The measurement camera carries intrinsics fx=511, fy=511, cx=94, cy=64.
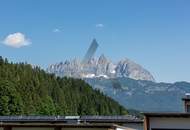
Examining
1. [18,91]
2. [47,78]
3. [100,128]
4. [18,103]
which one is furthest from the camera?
[47,78]

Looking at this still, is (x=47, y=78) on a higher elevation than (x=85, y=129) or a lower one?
higher

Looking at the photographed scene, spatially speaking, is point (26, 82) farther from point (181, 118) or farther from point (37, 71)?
point (181, 118)

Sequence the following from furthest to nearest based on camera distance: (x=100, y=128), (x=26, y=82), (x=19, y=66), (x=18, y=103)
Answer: (x=19, y=66) → (x=26, y=82) → (x=18, y=103) → (x=100, y=128)

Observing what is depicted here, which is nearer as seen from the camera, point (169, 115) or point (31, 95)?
point (169, 115)

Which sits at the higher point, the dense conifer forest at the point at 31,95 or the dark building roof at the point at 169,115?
the dense conifer forest at the point at 31,95

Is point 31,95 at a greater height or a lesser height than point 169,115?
greater

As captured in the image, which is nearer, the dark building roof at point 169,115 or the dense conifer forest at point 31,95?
the dark building roof at point 169,115

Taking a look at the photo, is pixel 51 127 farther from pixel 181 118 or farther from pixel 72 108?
pixel 72 108

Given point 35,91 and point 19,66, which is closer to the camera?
point 35,91

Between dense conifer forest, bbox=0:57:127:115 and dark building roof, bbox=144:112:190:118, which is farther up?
dense conifer forest, bbox=0:57:127:115

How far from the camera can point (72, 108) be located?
183000 mm

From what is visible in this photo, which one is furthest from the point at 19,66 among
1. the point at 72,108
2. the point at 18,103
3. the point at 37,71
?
the point at 18,103

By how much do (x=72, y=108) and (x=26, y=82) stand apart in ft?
84.2

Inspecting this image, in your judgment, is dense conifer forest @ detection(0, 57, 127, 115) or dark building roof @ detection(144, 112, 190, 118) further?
dense conifer forest @ detection(0, 57, 127, 115)
